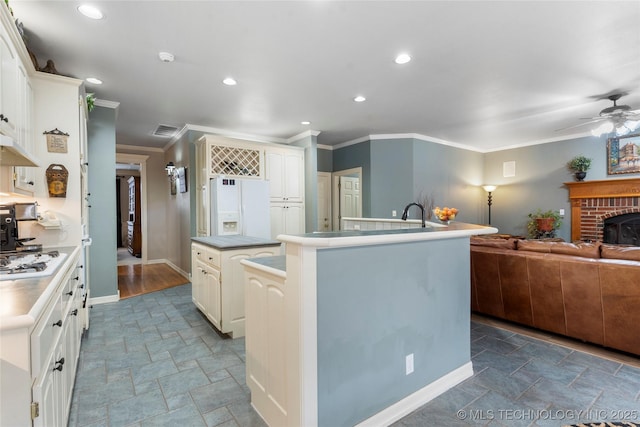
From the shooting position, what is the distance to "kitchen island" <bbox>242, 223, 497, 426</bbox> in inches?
56.2

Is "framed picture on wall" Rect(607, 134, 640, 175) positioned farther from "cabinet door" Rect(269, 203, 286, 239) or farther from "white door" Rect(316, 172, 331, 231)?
"cabinet door" Rect(269, 203, 286, 239)

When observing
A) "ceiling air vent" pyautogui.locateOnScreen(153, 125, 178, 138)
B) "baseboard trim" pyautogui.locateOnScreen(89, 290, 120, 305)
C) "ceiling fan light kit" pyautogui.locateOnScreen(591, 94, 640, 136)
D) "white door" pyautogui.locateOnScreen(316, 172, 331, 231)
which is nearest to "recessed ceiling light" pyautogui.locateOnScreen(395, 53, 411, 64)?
"ceiling fan light kit" pyautogui.locateOnScreen(591, 94, 640, 136)

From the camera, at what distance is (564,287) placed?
271 centimetres

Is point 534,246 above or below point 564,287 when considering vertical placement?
above

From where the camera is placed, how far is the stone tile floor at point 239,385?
1.80m

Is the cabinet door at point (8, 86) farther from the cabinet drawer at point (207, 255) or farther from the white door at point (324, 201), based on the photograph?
the white door at point (324, 201)

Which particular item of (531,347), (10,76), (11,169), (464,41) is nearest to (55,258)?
(11,169)

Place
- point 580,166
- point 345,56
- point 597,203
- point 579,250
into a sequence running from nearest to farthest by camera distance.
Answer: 1. point 579,250
2. point 345,56
3. point 597,203
4. point 580,166

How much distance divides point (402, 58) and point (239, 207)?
3048 mm

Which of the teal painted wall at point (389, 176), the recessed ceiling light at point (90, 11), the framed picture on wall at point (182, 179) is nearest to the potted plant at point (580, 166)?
the teal painted wall at point (389, 176)

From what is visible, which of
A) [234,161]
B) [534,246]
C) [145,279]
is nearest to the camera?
[534,246]

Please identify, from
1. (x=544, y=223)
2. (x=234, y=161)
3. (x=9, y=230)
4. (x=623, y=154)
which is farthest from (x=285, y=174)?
(x=623, y=154)

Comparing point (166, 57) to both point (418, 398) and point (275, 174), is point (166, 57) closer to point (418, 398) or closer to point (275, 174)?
point (275, 174)

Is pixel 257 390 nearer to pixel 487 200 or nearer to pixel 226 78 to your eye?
pixel 226 78
